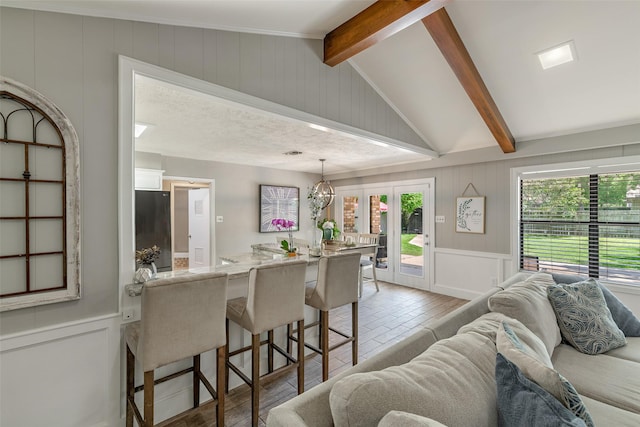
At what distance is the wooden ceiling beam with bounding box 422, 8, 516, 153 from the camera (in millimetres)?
2520

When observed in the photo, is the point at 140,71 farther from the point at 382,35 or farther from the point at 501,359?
the point at 501,359

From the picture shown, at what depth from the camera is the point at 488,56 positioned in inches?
117

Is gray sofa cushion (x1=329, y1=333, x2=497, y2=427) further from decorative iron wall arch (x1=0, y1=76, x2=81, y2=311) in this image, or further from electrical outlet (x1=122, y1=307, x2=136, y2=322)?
decorative iron wall arch (x1=0, y1=76, x2=81, y2=311)

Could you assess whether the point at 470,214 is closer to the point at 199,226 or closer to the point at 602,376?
the point at 602,376

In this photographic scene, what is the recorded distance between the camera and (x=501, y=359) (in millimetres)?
1037

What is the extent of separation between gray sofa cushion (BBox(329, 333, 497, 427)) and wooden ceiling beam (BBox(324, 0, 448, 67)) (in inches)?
85.5

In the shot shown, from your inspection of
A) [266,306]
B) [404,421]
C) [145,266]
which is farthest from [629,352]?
[145,266]

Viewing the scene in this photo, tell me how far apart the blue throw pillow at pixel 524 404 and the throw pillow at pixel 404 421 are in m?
0.40

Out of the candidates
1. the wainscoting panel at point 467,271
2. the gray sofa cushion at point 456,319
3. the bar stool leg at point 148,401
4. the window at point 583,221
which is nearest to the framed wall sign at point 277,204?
the wainscoting panel at point 467,271

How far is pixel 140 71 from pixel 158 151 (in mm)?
3051

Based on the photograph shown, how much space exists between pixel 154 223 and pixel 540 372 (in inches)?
159

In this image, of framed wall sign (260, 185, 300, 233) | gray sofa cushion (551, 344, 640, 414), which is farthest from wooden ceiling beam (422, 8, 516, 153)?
framed wall sign (260, 185, 300, 233)

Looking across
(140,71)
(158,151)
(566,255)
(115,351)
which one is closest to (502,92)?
(566,255)

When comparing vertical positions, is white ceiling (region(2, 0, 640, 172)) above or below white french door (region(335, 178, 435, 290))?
above
